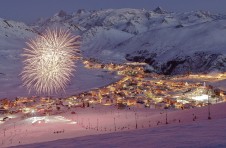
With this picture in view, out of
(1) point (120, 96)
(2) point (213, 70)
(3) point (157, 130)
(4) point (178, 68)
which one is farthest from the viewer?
(4) point (178, 68)

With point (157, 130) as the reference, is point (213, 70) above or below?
above

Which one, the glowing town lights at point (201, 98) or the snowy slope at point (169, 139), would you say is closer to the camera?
the snowy slope at point (169, 139)

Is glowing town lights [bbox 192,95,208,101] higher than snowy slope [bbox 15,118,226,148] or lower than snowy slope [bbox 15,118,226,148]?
higher

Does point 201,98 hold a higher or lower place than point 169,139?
higher

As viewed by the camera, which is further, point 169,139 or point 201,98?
point 201,98

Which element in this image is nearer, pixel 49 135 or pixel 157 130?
pixel 157 130

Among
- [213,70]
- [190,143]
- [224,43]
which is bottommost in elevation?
[190,143]

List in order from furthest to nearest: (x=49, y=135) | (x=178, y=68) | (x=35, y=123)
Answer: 1. (x=178, y=68)
2. (x=35, y=123)
3. (x=49, y=135)

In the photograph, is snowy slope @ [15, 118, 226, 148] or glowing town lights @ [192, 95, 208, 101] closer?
snowy slope @ [15, 118, 226, 148]

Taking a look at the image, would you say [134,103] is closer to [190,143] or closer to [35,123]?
[35,123]

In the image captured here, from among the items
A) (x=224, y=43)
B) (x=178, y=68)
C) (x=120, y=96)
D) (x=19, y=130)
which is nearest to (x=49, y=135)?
(x=19, y=130)

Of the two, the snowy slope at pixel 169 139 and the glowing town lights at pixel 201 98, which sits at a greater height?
the glowing town lights at pixel 201 98
